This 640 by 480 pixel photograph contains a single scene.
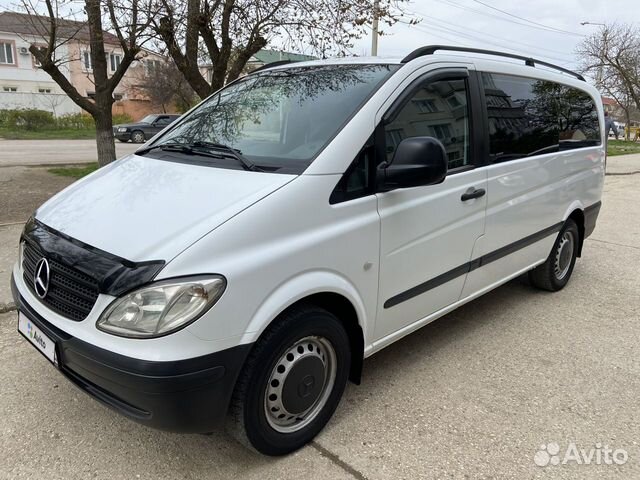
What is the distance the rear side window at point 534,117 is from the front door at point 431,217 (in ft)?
0.94

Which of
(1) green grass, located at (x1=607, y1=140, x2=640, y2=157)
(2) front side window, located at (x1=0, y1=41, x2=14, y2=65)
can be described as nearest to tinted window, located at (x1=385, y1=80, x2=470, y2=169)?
(1) green grass, located at (x1=607, y1=140, x2=640, y2=157)

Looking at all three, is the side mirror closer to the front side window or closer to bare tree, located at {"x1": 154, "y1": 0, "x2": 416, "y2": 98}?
bare tree, located at {"x1": 154, "y1": 0, "x2": 416, "y2": 98}

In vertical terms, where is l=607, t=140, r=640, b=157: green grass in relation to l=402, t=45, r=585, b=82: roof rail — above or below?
below

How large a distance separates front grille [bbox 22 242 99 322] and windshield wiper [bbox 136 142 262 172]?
0.90 metres

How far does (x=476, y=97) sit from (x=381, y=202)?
3.97ft

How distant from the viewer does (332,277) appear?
2.44 meters

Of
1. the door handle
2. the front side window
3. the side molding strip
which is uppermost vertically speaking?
the front side window

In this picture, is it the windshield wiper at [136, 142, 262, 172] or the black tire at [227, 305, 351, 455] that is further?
the windshield wiper at [136, 142, 262, 172]

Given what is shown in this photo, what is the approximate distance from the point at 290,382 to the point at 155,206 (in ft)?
3.35

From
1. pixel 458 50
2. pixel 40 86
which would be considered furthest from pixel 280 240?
pixel 40 86

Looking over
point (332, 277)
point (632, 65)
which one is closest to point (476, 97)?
point (332, 277)

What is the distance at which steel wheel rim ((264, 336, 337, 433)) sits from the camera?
2.39 metres

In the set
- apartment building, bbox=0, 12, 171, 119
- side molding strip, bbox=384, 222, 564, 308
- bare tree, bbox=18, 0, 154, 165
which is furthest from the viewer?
apartment building, bbox=0, 12, 171, 119

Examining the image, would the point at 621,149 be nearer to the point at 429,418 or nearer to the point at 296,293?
the point at 429,418
